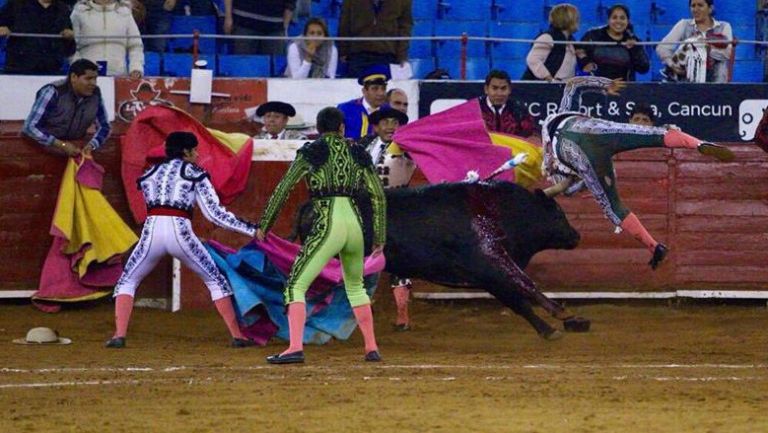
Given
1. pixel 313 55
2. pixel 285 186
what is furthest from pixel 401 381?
pixel 313 55

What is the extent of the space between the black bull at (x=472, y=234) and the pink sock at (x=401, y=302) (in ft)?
1.92

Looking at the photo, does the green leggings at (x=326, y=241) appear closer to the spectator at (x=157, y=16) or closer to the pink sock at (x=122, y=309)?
the pink sock at (x=122, y=309)

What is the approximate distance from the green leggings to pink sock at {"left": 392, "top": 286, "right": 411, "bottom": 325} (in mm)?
2380

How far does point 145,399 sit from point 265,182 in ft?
15.3

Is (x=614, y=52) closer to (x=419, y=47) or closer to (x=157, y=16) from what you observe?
(x=419, y=47)

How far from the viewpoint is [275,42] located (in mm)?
13250

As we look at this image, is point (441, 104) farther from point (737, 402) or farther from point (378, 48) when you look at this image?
point (737, 402)

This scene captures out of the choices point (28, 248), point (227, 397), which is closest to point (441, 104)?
point (28, 248)

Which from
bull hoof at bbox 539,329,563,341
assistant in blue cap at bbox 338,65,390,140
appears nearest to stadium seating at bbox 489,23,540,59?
assistant in blue cap at bbox 338,65,390,140

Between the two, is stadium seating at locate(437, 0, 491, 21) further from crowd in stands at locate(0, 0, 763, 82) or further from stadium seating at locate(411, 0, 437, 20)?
Answer: crowd in stands at locate(0, 0, 763, 82)

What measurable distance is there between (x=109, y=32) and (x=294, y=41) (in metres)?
1.39

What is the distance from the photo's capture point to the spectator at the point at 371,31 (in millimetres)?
12680

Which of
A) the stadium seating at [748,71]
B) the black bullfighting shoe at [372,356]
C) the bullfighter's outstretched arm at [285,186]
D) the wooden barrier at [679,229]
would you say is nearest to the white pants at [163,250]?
the bullfighter's outstretched arm at [285,186]

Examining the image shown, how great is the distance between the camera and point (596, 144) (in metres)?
10.2
